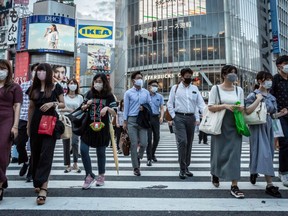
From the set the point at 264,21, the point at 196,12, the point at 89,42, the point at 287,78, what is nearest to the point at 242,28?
the point at 196,12

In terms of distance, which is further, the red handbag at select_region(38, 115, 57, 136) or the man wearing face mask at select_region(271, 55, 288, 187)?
the man wearing face mask at select_region(271, 55, 288, 187)

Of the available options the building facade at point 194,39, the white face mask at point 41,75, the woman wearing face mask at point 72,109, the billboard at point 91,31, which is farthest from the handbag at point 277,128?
the billboard at point 91,31

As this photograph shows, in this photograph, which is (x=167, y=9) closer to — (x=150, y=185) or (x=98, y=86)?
(x=98, y=86)

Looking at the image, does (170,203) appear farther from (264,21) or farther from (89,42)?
(264,21)

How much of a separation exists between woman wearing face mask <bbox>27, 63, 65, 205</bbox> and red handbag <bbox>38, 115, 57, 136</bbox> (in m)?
0.09

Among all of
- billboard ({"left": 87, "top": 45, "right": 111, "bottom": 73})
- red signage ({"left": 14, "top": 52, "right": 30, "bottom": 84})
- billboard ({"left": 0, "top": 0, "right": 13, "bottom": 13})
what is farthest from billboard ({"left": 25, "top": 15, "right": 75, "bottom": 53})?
billboard ({"left": 0, "top": 0, "right": 13, "bottom": 13})

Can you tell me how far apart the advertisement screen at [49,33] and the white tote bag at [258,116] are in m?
51.5

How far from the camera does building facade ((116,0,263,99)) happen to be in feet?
143

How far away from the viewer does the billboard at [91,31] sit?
4350 centimetres

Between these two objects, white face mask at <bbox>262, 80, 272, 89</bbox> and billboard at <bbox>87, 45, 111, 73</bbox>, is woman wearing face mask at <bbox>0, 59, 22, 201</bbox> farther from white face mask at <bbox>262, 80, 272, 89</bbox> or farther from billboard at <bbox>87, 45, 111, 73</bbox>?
billboard at <bbox>87, 45, 111, 73</bbox>

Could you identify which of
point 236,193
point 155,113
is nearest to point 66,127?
point 236,193

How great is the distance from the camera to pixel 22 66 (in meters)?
54.8

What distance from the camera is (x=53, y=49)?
51.3 meters

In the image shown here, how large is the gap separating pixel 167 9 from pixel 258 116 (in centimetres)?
4591
